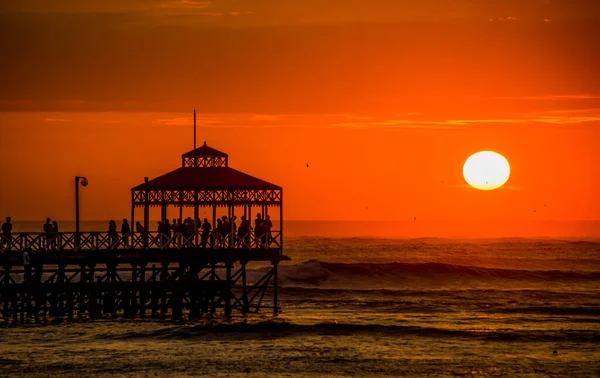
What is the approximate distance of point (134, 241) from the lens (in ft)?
182

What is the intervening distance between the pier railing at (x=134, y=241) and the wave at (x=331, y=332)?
3.99 metres

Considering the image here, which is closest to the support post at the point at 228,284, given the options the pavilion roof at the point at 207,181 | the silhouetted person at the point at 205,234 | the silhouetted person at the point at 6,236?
the silhouetted person at the point at 205,234

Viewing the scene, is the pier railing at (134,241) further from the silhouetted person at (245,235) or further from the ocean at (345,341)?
the ocean at (345,341)

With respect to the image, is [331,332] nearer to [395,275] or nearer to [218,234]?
[218,234]

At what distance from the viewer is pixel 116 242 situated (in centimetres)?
5522

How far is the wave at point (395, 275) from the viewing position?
10181 centimetres

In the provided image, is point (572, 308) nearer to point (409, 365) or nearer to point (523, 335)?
point (523, 335)

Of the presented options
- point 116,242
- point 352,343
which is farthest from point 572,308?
point 116,242

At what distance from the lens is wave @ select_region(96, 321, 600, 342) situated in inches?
2094

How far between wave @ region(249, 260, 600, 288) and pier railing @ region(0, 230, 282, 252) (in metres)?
39.3

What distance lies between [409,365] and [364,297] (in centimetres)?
3798

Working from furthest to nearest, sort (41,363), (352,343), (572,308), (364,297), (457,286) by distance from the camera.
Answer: (457,286) → (364,297) → (572,308) → (352,343) → (41,363)

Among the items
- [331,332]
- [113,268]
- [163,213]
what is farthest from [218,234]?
[331,332]

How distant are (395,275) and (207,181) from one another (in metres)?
57.2
